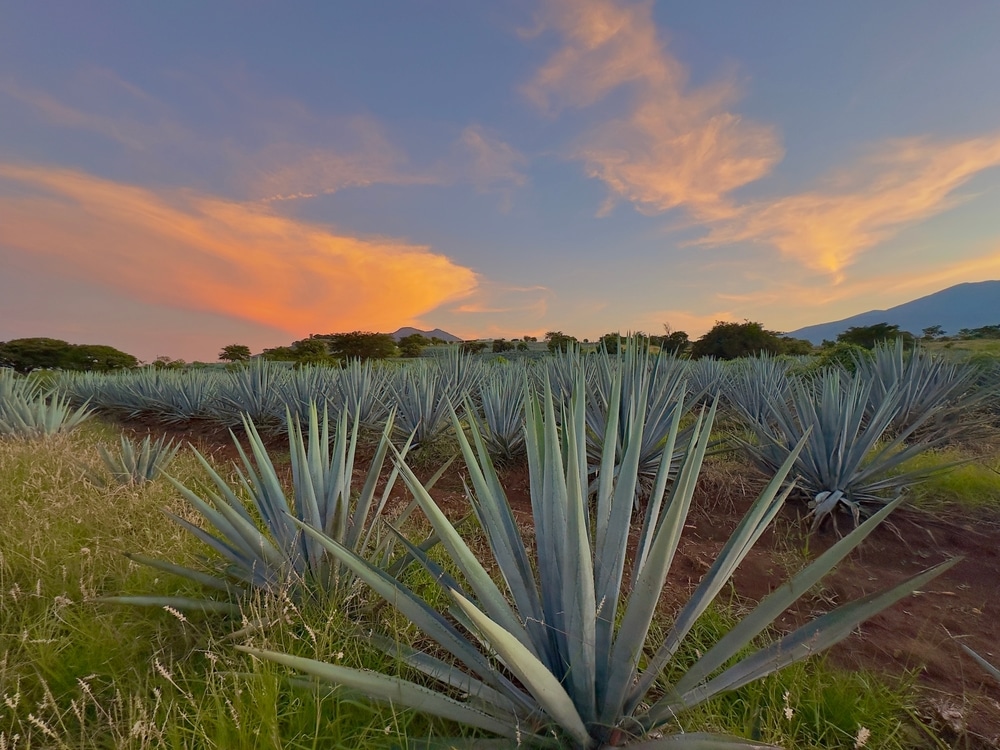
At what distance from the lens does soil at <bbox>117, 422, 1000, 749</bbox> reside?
1.66 metres

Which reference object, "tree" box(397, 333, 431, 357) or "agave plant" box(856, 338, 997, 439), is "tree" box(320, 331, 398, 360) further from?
"agave plant" box(856, 338, 997, 439)

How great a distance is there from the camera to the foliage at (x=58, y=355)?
115 ft

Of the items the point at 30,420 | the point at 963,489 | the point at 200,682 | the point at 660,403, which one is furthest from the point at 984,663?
the point at 30,420

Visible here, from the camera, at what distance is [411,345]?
28.8m

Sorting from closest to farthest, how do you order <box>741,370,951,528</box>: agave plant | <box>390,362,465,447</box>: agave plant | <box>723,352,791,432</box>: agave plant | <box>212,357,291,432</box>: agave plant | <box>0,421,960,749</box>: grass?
<box>0,421,960,749</box>: grass → <box>741,370,951,528</box>: agave plant → <box>390,362,465,447</box>: agave plant → <box>723,352,791,432</box>: agave plant → <box>212,357,291,432</box>: agave plant

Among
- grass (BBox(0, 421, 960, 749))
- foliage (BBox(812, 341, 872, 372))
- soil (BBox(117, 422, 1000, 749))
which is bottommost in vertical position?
soil (BBox(117, 422, 1000, 749))

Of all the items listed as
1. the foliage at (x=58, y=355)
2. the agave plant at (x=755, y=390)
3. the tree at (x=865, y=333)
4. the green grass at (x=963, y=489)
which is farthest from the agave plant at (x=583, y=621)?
the foliage at (x=58, y=355)

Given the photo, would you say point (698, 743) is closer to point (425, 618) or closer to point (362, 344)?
point (425, 618)

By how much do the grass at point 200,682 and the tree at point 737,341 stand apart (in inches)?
946

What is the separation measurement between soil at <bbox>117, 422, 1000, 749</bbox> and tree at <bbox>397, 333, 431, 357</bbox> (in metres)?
22.7

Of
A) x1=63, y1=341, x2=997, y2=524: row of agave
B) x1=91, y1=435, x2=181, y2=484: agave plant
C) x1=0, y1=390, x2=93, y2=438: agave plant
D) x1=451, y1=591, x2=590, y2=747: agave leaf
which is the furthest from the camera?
x1=0, y1=390, x2=93, y2=438: agave plant

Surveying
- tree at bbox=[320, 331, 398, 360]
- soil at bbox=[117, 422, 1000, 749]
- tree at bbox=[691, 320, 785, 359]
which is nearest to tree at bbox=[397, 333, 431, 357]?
tree at bbox=[320, 331, 398, 360]

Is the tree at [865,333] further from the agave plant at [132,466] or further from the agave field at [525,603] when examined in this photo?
the agave plant at [132,466]

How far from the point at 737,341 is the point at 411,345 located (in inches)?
713
